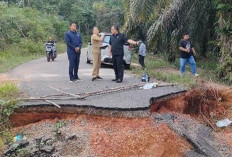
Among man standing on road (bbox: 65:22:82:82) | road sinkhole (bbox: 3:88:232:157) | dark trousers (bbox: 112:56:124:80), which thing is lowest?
road sinkhole (bbox: 3:88:232:157)

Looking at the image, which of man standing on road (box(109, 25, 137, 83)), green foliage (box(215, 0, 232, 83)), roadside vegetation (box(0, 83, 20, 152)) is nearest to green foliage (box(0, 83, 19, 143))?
roadside vegetation (box(0, 83, 20, 152))

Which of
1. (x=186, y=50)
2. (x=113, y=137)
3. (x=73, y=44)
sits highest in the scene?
(x=73, y=44)

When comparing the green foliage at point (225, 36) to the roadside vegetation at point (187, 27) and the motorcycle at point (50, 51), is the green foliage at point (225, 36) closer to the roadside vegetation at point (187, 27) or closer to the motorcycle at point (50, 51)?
the roadside vegetation at point (187, 27)

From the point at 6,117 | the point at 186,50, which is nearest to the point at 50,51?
the point at 186,50

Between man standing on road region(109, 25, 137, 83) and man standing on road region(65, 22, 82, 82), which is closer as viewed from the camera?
man standing on road region(109, 25, 137, 83)

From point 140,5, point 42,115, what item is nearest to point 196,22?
point 140,5

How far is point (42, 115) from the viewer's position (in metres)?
7.59

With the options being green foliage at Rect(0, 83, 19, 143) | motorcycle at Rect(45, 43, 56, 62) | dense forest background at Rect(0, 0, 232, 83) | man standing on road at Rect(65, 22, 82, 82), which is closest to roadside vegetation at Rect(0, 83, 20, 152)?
green foliage at Rect(0, 83, 19, 143)

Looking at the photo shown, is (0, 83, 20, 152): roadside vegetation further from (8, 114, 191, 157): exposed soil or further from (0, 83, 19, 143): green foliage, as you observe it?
(8, 114, 191, 157): exposed soil

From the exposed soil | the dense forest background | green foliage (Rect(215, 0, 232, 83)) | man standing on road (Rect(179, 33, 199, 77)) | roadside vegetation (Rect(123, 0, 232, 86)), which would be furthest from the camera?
man standing on road (Rect(179, 33, 199, 77))

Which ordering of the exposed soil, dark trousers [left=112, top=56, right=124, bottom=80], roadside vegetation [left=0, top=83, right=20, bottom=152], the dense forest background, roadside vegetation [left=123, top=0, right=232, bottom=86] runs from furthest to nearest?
the dense forest background
roadside vegetation [left=123, top=0, right=232, bottom=86]
dark trousers [left=112, top=56, right=124, bottom=80]
roadside vegetation [left=0, top=83, right=20, bottom=152]
the exposed soil

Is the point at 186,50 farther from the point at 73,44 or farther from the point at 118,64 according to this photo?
the point at 73,44

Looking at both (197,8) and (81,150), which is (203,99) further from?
(197,8)

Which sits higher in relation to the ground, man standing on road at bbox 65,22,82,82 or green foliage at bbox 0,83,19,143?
man standing on road at bbox 65,22,82,82
